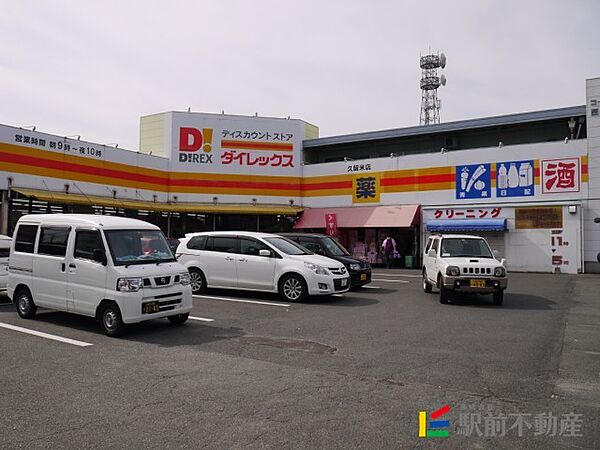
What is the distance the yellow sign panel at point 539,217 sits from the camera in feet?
67.2

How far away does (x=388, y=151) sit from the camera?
27.2m

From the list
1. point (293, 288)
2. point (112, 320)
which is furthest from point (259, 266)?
point (112, 320)

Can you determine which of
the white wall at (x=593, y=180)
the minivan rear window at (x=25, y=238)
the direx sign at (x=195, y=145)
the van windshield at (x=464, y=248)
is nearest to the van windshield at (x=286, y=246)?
the van windshield at (x=464, y=248)

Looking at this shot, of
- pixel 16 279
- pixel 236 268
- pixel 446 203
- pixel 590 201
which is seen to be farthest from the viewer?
pixel 446 203

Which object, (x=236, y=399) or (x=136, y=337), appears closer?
(x=236, y=399)

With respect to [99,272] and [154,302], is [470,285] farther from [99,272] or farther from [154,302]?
[99,272]

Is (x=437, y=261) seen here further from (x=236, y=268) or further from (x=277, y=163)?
(x=277, y=163)

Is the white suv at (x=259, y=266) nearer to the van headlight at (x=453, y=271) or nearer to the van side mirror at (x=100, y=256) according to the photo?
the van headlight at (x=453, y=271)

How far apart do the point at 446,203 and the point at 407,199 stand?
6.50 ft

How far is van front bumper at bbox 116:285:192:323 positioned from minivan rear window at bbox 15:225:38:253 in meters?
2.80

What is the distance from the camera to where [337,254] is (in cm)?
1404

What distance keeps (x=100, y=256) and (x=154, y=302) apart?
3.83 ft

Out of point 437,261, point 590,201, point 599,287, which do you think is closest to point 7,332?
point 437,261

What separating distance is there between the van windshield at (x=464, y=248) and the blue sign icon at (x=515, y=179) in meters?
10.5
